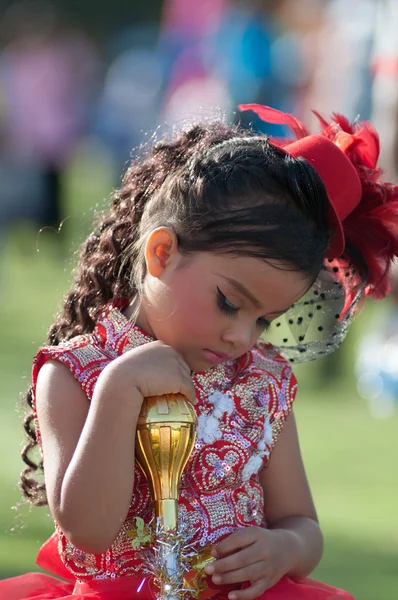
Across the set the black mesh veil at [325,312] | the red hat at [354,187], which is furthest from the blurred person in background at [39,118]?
the red hat at [354,187]

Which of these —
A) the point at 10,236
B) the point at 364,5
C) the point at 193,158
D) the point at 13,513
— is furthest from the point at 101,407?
the point at 10,236

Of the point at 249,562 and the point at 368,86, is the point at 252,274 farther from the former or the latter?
the point at 368,86

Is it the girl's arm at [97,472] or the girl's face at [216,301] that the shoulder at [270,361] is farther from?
the girl's arm at [97,472]

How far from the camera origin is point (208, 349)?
7.04 feet

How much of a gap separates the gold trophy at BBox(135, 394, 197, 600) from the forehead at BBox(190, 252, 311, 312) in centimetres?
25

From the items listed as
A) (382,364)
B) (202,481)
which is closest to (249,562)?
(202,481)

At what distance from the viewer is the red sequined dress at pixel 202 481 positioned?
216cm

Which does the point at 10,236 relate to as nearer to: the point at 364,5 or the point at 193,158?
the point at 364,5

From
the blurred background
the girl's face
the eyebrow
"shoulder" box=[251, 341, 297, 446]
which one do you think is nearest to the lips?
the girl's face

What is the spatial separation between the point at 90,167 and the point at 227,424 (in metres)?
14.9

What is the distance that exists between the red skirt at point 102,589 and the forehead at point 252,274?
0.56m

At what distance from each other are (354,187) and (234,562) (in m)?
0.77

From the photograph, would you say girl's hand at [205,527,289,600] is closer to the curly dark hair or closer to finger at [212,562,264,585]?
finger at [212,562,264,585]

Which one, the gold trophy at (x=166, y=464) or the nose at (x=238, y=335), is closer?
the gold trophy at (x=166, y=464)
